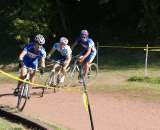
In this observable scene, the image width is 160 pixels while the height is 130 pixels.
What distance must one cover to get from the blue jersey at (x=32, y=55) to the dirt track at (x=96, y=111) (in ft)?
3.51

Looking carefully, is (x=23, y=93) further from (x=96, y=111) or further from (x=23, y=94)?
(x=96, y=111)

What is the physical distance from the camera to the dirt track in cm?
1316

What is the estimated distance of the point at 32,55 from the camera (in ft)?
51.9

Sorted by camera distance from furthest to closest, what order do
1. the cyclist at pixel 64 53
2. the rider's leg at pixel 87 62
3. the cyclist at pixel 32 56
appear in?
the rider's leg at pixel 87 62 → the cyclist at pixel 64 53 → the cyclist at pixel 32 56

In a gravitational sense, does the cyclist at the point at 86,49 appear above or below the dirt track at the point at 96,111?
above

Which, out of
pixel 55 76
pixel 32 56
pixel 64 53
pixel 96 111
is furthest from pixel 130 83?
pixel 96 111

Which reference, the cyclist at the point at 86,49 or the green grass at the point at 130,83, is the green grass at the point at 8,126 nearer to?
the green grass at the point at 130,83

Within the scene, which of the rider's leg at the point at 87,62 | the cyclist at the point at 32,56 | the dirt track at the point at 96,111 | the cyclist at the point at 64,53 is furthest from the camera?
the rider's leg at the point at 87,62

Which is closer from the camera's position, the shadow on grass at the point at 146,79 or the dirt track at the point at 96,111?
the dirt track at the point at 96,111

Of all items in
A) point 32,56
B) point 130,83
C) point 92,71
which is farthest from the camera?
point 92,71

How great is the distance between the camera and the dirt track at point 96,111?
13164 mm

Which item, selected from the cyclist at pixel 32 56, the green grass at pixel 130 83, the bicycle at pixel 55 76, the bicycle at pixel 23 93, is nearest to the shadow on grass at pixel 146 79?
the green grass at pixel 130 83

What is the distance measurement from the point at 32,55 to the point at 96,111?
240 centimetres

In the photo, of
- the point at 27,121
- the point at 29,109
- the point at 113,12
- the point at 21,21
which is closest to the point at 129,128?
the point at 27,121
